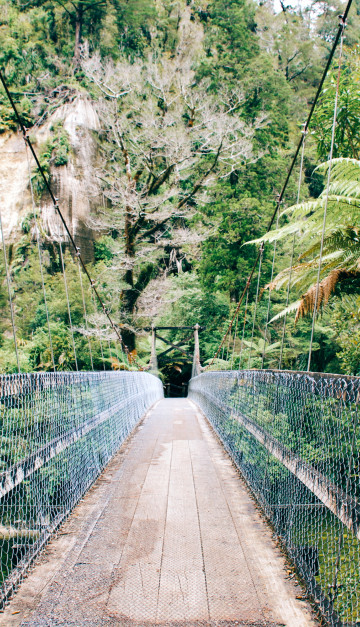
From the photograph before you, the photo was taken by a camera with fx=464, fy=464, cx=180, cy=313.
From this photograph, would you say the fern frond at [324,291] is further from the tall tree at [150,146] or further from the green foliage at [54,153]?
the green foliage at [54,153]

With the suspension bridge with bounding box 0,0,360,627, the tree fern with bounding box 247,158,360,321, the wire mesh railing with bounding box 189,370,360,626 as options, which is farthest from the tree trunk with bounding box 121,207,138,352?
the wire mesh railing with bounding box 189,370,360,626

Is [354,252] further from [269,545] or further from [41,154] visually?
[41,154]

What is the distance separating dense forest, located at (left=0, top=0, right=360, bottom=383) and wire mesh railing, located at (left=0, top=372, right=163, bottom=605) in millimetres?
3177

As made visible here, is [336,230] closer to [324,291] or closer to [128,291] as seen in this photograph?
[324,291]

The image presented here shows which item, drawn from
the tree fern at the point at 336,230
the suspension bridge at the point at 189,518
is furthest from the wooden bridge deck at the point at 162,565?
the tree fern at the point at 336,230

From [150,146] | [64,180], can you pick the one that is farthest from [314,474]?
[64,180]

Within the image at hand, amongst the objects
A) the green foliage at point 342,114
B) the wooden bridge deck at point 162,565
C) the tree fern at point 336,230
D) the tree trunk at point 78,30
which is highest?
the tree trunk at point 78,30

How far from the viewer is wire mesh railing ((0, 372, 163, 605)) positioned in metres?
2.00


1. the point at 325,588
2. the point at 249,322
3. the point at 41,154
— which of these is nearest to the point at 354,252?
the point at 325,588

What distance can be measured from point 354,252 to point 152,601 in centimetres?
497

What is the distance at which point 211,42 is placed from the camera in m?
20.7

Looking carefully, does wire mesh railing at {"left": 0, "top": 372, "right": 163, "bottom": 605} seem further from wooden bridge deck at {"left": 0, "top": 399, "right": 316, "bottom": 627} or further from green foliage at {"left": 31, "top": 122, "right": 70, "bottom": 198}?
green foliage at {"left": 31, "top": 122, "right": 70, "bottom": 198}

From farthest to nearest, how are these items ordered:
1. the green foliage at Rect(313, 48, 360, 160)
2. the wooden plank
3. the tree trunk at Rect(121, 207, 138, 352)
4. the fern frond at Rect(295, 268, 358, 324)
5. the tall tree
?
the tree trunk at Rect(121, 207, 138, 352), the tall tree, the green foliage at Rect(313, 48, 360, 160), the fern frond at Rect(295, 268, 358, 324), the wooden plank

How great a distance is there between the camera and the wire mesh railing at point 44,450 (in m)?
2.00
